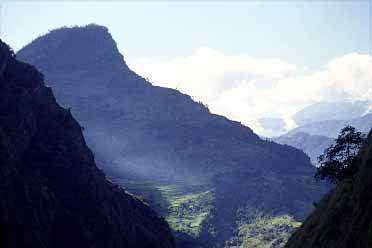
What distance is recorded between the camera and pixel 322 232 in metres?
79.1

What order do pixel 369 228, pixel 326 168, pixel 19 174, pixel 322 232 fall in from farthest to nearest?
pixel 19 174 → pixel 326 168 → pixel 322 232 → pixel 369 228

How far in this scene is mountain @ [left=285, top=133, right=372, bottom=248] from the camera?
63.4 m

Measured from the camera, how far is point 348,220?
70500 millimetres

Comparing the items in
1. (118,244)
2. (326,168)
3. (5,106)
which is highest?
(5,106)

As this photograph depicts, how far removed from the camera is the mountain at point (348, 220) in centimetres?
6344

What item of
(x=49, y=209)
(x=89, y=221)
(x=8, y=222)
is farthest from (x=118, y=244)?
(x=8, y=222)

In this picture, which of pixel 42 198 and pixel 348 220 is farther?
pixel 42 198

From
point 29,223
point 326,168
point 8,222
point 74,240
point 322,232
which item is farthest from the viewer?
point 74,240

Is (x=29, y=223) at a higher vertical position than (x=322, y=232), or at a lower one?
lower

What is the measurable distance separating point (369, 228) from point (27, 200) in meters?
115

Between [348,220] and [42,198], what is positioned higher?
[348,220]

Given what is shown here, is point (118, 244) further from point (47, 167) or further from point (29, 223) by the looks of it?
point (29, 223)

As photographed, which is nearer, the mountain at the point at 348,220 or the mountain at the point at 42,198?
the mountain at the point at 348,220

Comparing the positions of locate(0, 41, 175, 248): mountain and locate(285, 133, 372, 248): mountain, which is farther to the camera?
locate(0, 41, 175, 248): mountain
